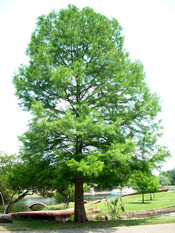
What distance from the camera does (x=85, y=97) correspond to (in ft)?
39.5

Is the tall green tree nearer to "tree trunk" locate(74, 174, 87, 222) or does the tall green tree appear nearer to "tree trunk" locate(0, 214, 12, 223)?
"tree trunk" locate(74, 174, 87, 222)

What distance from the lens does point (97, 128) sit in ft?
29.9

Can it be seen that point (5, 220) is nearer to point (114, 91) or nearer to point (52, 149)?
point (52, 149)

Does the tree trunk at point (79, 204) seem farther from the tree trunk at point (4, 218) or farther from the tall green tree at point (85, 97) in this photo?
the tree trunk at point (4, 218)

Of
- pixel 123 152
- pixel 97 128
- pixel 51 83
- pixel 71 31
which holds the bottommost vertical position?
pixel 123 152

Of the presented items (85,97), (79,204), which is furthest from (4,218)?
(85,97)

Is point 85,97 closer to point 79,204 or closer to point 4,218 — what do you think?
point 79,204

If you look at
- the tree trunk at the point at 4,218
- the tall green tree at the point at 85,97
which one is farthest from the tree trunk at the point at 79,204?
the tree trunk at the point at 4,218

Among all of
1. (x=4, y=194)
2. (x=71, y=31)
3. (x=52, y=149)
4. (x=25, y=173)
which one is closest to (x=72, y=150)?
(x=52, y=149)

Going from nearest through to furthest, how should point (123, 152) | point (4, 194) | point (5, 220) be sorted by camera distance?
1. point (123, 152)
2. point (5, 220)
3. point (4, 194)

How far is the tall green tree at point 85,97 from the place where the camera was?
32.3 feet

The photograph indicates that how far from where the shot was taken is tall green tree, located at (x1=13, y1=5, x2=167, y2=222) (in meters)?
9.85

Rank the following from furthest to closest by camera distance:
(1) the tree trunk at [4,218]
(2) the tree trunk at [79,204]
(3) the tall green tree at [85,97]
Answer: (2) the tree trunk at [79,204]
(1) the tree trunk at [4,218]
(3) the tall green tree at [85,97]

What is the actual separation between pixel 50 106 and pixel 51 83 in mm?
1387
